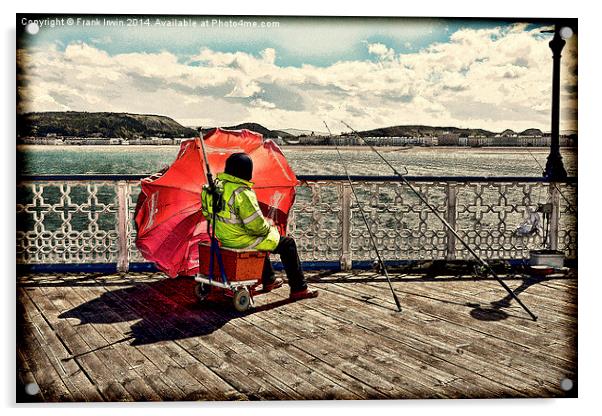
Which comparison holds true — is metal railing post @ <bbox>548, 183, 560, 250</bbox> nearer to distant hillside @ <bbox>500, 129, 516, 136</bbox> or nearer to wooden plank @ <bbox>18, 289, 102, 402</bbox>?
distant hillside @ <bbox>500, 129, 516, 136</bbox>

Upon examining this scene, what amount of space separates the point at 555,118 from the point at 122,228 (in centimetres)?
349

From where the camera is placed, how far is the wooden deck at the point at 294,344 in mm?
3197

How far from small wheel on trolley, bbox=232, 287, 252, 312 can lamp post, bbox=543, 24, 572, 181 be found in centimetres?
240

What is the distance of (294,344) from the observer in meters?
3.66

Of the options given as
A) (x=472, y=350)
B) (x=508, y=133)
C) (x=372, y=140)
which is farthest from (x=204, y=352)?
(x=508, y=133)

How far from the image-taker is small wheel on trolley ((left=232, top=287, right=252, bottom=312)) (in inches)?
165

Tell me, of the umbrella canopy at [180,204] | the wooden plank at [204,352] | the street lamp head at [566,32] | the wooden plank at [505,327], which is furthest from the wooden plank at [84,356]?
the street lamp head at [566,32]

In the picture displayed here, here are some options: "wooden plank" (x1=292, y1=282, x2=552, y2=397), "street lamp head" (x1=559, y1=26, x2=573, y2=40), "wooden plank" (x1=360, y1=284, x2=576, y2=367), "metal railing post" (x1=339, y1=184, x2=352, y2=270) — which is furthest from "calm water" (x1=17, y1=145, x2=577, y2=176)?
"wooden plank" (x1=292, y1=282, x2=552, y2=397)

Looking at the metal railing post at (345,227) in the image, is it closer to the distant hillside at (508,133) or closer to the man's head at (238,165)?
the distant hillside at (508,133)

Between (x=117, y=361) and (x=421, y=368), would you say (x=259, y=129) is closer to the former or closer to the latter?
(x=117, y=361)

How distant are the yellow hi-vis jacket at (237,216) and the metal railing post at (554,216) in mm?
2804

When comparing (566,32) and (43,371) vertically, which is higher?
(566,32)
